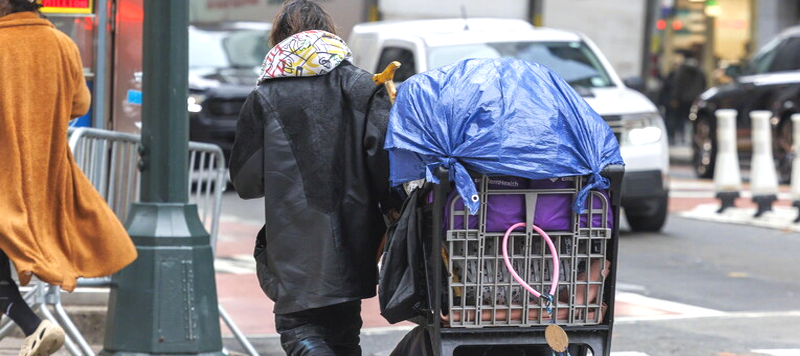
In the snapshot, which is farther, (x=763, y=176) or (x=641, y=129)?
(x=763, y=176)

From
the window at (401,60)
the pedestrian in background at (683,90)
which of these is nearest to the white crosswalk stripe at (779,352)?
the window at (401,60)

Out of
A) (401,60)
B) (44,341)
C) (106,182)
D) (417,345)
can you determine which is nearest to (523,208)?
(417,345)

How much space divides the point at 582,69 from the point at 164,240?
281 inches

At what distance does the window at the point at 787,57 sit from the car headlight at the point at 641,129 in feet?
23.9

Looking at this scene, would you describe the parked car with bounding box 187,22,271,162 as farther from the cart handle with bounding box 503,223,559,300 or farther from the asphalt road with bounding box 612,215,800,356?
the cart handle with bounding box 503,223,559,300

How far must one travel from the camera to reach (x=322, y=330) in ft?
16.6

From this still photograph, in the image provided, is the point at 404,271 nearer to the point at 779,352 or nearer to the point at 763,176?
the point at 779,352

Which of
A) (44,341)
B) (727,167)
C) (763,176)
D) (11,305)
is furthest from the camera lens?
(727,167)

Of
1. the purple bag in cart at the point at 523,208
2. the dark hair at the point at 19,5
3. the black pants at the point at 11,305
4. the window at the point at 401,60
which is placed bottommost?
the black pants at the point at 11,305

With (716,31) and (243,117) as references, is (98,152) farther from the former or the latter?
(716,31)

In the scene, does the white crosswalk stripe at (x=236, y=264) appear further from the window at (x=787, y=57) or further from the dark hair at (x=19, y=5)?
the window at (x=787, y=57)

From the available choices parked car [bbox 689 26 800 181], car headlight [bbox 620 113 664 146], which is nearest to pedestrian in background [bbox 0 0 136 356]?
car headlight [bbox 620 113 664 146]

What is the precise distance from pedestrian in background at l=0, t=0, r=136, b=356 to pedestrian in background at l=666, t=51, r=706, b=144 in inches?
897

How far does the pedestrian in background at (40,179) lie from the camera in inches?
230
